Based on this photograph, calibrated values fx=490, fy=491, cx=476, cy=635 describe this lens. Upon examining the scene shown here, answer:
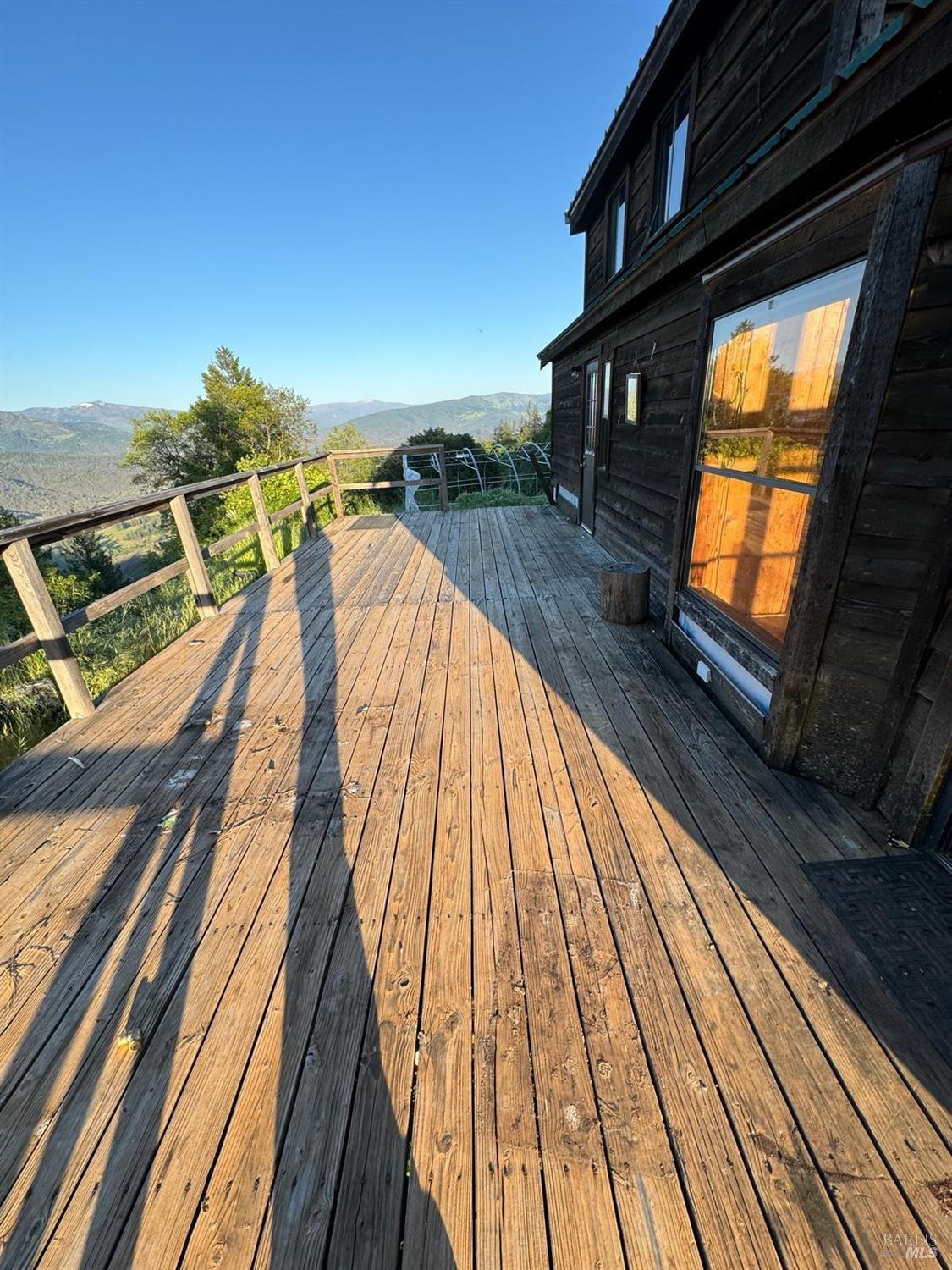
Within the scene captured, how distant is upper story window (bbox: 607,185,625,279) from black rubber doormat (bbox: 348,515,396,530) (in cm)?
457

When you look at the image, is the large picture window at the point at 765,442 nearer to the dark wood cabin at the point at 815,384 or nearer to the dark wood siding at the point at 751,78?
the dark wood cabin at the point at 815,384

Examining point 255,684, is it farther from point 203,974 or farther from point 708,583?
point 708,583

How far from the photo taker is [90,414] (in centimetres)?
13500

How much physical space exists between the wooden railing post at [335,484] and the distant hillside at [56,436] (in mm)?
104090

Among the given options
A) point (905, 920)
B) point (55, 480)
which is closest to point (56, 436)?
point (55, 480)

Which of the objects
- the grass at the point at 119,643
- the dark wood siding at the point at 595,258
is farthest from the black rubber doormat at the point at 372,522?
the dark wood siding at the point at 595,258

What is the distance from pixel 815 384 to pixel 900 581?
1048mm

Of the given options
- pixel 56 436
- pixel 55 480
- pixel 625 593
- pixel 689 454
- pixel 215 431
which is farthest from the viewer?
pixel 56 436

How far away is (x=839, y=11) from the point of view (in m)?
2.09

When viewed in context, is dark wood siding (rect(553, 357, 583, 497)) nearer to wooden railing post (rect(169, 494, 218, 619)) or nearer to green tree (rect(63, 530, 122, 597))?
wooden railing post (rect(169, 494, 218, 619))

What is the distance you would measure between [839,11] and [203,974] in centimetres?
441

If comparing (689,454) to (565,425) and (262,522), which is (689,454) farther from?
(565,425)

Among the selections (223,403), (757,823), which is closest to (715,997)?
(757,823)

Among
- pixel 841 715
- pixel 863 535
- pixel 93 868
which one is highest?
pixel 863 535
